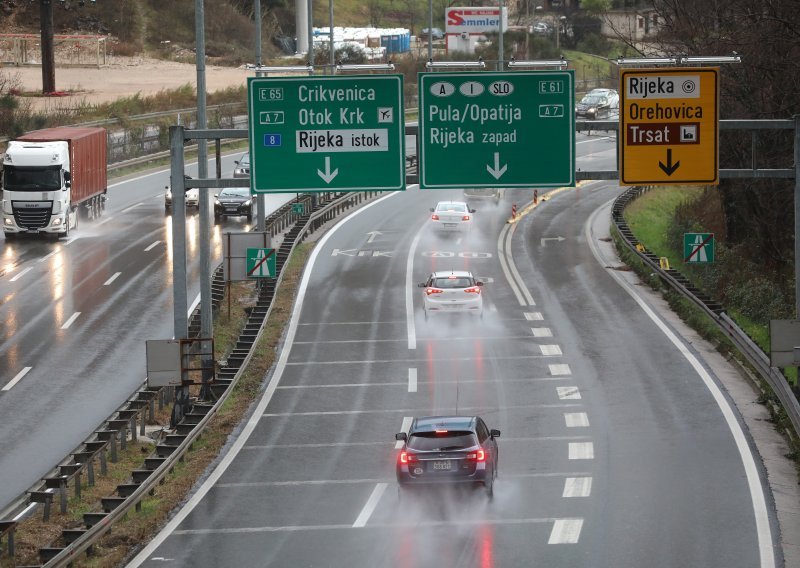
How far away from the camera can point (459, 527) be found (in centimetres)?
2270

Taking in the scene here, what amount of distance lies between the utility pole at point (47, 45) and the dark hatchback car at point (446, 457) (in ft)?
217

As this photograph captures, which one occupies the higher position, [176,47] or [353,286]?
[176,47]

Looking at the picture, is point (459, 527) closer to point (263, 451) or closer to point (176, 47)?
point (263, 451)

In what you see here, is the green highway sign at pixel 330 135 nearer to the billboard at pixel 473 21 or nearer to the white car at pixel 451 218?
the white car at pixel 451 218

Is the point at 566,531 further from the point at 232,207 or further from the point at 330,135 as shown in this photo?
the point at 232,207

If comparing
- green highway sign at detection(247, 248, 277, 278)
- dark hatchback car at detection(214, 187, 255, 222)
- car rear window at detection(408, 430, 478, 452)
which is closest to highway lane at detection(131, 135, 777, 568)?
car rear window at detection(408, 430, 478, 452)

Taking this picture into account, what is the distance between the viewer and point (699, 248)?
Result: 43.9 metres


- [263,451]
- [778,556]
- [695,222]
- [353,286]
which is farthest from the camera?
[695,222]

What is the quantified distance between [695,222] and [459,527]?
39355mm

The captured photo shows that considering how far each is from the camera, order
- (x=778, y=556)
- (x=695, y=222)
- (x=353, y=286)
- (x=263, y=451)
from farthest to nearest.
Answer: (x=695, y=222) → (x=353, y=286) → (x=263, y=451) → (x=778, y=556)

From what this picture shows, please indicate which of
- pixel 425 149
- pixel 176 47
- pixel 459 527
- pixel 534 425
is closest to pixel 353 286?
pixel 534 425

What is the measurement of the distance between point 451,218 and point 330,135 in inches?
1325

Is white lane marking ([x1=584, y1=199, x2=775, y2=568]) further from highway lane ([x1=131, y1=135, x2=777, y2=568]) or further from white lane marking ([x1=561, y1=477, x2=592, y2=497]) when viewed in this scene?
white lane marking ([x1=561, y1=477, x2=592, y2=497])

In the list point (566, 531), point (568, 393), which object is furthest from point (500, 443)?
point (566, 531)
